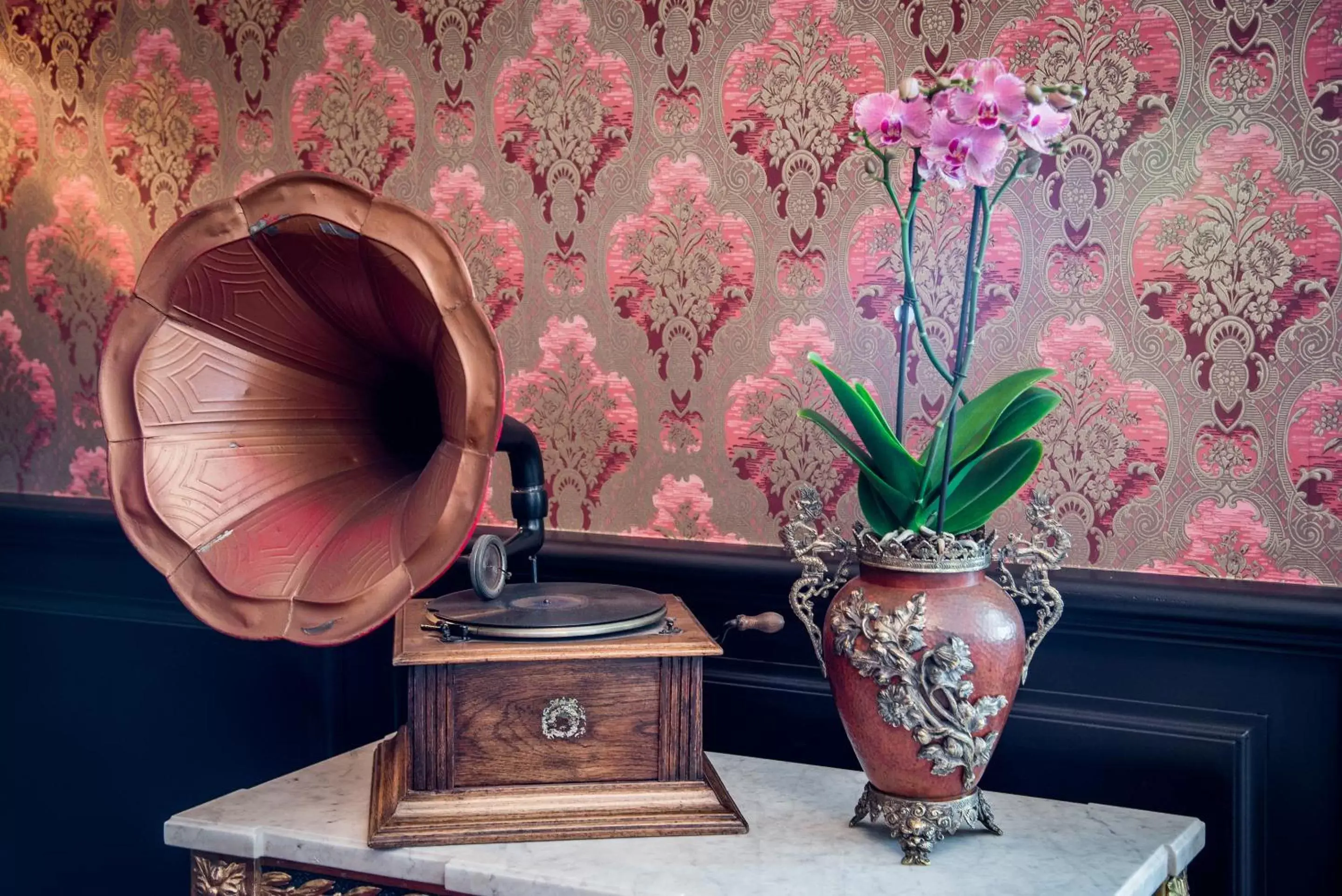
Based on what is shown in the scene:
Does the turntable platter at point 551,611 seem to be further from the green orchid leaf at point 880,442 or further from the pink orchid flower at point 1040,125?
the pink orchid flower at point 1040,125

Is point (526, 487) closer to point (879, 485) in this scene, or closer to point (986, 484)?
point (879, 485)

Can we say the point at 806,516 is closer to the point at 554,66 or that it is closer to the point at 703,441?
the point at 703,441

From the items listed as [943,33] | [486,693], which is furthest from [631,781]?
[943,33]

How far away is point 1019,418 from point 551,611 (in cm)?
58

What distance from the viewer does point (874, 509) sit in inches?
51.8

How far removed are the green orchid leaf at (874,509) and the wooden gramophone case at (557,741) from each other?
238 millimetres

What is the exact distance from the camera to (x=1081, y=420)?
155 cm

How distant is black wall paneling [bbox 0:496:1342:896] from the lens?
1.44m

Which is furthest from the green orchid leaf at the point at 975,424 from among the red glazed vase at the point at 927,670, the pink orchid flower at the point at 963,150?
the pink orchid flower at the point at 963,150

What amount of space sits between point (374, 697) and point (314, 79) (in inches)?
41.2

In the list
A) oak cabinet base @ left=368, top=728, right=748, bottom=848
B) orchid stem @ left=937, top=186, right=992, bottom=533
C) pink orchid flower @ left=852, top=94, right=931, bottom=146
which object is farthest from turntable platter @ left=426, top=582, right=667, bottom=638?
pink orchid flower @ left=852, top=94, right=931, bottom=146

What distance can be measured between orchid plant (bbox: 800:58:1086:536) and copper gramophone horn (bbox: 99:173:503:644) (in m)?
0.44

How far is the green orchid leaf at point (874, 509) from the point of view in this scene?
1304mm

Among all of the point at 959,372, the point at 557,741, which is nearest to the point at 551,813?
the point at 557,741
